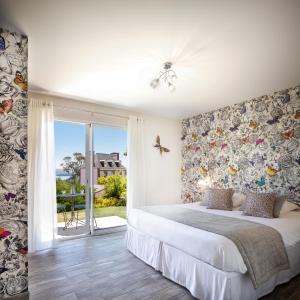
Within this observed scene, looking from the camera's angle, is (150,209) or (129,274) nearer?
(129,274)

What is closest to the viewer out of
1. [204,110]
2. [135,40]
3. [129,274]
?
[135,40]

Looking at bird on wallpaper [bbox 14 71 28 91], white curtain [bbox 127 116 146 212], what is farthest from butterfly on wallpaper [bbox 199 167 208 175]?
bird on wallpaper [bbox 14 71 28 91]

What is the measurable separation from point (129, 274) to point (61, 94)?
2.91 meters

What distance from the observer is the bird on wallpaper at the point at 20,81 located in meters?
1.95

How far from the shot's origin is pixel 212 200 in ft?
12.6

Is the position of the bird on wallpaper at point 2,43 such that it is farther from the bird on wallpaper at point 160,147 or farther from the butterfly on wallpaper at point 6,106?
the bird on wallpaper at point 160,147

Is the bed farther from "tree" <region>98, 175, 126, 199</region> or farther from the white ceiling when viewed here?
"tree" <region>98, 175, 126, 199</region>

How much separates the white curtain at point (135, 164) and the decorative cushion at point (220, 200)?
1419mm

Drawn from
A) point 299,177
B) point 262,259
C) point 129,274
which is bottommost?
point 129,274

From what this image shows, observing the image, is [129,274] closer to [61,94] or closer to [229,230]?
[229,230]

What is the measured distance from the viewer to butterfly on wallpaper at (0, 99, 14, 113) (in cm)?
187

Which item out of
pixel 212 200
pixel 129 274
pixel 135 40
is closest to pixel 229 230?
pixel 129 274

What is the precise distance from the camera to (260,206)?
3145mm

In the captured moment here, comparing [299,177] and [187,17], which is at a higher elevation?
[187,17]
